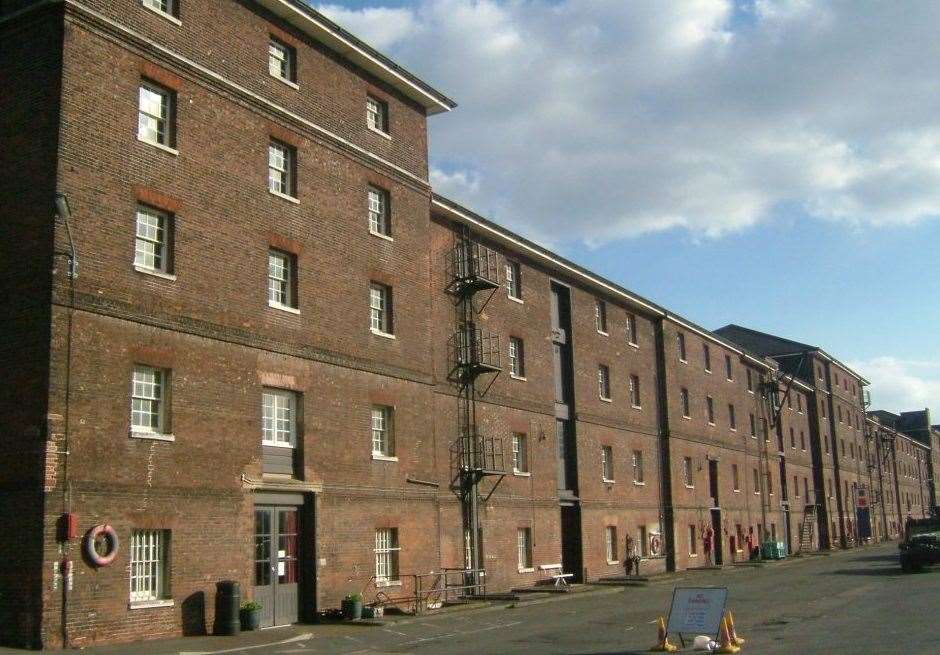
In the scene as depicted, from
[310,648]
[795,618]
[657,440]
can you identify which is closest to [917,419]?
[657,440]

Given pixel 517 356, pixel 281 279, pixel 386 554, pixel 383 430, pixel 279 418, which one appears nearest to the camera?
pixel 279 418

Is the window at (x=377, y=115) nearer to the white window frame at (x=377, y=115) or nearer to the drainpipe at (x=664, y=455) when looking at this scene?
the white window frame at (x=377, y=115)

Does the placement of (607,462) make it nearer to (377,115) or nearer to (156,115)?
(377,115)

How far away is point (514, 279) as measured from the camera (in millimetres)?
37000

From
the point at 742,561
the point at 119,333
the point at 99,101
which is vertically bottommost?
the point at 742,561

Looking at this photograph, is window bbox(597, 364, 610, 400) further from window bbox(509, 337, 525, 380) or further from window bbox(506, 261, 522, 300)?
window bbox(506, 261, 522, 300)

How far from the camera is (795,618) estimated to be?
→ 23.2 m

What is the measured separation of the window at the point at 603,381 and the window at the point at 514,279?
7.49m

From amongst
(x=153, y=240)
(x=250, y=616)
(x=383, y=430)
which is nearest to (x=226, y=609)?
(x=250, y=616)

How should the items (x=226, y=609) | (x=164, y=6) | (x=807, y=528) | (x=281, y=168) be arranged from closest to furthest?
1. (x=226, y=609)
2. (x=164, y=6)
3. (x=281, y=168)
4. (x=807, y=528)

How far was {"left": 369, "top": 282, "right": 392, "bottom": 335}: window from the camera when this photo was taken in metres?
27.7

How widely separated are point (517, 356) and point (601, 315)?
8423 mm

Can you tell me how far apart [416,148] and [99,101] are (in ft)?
38.3

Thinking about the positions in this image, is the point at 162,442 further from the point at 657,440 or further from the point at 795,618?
the point at 657,440
